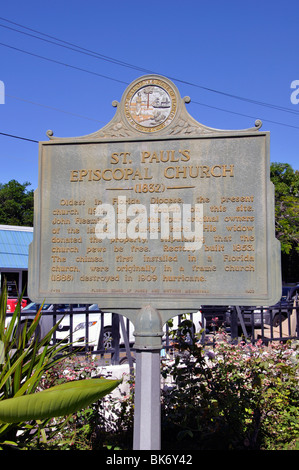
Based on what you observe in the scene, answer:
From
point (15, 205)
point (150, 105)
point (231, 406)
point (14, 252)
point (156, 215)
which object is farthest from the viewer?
point (15, 205)

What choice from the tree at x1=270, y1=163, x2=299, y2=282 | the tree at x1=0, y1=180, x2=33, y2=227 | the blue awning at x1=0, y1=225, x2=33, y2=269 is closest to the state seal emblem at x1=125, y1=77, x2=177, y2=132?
the blue awning at x1=0, y1=225, x2=33, y2=269

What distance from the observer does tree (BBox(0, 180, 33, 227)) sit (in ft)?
156

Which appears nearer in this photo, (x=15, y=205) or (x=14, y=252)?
(x=14, y=252)

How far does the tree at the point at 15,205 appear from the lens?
47500 mm

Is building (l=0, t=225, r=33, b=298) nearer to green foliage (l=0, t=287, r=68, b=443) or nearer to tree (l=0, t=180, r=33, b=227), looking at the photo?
green foliage (l=0, t=287, r=68, b=443)

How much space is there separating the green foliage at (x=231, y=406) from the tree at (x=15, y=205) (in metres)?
44.2

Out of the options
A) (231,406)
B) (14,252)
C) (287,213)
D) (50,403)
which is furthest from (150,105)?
(287,213)

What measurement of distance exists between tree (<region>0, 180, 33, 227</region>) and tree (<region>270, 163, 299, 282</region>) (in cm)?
2657

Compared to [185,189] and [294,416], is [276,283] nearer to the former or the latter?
[185,189]

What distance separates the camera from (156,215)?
13.4 feet

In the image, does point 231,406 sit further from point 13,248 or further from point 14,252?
point 13,248

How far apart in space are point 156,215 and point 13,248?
62.4ft
